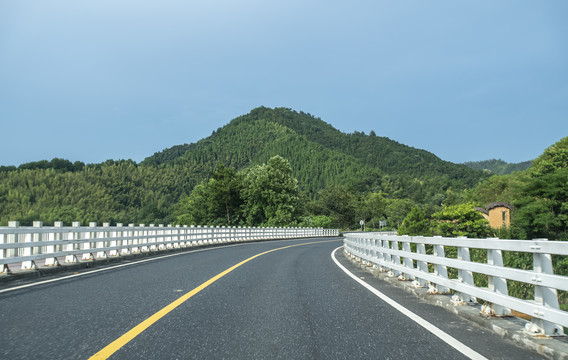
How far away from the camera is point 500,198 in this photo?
11625cm

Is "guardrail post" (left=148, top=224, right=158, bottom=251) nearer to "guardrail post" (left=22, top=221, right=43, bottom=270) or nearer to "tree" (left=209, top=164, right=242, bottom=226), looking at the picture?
"guardrail post" (left=22, top=221, right=43, bottom=270)

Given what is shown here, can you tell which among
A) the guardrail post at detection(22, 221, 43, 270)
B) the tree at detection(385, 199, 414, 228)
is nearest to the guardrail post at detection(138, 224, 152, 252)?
the guardrail post at detection(22, 221, 43, 270)

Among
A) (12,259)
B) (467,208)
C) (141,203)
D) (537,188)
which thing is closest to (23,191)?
(141,203)

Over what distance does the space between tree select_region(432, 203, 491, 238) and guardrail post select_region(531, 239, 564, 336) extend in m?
83.9

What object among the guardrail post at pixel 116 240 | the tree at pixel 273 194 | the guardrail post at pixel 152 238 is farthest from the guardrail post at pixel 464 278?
the tree at pixel 273 194

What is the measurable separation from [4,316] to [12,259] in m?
4.68

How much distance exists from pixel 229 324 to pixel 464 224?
286ft

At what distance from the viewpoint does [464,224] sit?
84938 millimetres

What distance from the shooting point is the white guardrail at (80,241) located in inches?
406

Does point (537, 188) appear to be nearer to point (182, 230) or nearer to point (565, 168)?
point (565, 168)

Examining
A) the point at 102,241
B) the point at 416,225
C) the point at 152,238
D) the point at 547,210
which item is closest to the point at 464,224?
the point at 416,225

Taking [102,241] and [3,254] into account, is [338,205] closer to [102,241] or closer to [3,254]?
[102,241]

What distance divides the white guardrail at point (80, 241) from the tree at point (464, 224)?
231 ft

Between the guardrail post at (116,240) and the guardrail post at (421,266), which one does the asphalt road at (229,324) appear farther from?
the guardrail post at (116,240)
